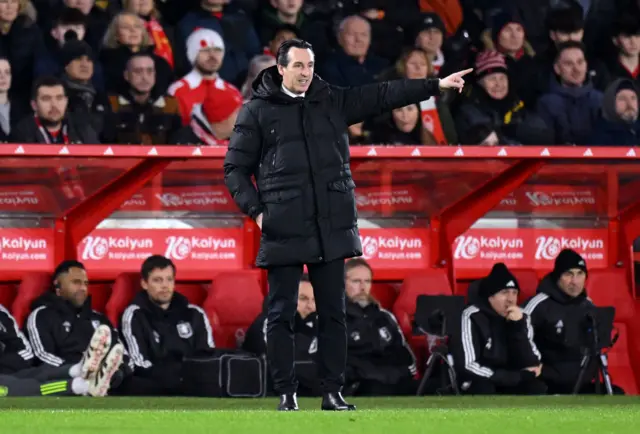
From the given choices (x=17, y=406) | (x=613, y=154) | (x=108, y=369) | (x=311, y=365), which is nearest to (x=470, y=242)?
(x=613, y=154)

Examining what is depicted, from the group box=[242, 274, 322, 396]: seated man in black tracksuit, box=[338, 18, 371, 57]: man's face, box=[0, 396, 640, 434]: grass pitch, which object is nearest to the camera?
box=[0, 396, 640, 434]: grass pitch

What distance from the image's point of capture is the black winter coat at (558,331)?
1264 cm

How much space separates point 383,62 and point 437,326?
311cm

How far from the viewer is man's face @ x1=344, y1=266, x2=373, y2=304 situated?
12477 millimetres

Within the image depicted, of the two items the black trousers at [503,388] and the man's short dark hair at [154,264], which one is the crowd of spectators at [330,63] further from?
the black trousers at [503,388]

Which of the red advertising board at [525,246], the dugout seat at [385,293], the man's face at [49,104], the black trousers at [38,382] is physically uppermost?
the man's face at [49,104]

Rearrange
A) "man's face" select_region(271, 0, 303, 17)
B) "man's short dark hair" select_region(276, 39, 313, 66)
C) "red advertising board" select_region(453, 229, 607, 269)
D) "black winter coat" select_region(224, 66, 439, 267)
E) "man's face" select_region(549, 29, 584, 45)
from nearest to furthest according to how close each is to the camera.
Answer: "man's short dark hair" select_region(276, 39, 313, 66) < "black winter coat" select_region(224, 66, 439, 267) < "red advertising board" select_region(453, 229, 607, 269) < "man's face" select_region(271, 0, 303, 17) < "man's face" select_region(549, 29, 584, 45)

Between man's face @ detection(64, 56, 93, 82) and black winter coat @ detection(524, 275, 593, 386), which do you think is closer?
black winter coat @ detection(524, 275, 593, 386)

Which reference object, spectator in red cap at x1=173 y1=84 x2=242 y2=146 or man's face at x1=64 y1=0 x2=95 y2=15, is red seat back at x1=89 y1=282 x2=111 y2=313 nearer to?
spectator in red cap at x1=173 y1=84 x2=242 y2=146

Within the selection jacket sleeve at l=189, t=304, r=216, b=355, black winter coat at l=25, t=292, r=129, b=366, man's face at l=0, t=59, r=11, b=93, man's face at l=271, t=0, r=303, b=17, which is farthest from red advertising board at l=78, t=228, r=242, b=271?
man's face at l=271, t=0, r=303, b=17

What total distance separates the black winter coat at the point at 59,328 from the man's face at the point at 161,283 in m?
0.41

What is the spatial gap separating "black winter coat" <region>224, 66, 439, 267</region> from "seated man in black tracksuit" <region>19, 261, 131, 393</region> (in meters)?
3.44

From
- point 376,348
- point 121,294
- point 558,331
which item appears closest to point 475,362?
point 376,348

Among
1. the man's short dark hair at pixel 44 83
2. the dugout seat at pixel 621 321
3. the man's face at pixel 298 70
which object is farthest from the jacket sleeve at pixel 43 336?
the dugout seat at pixel 621 321
